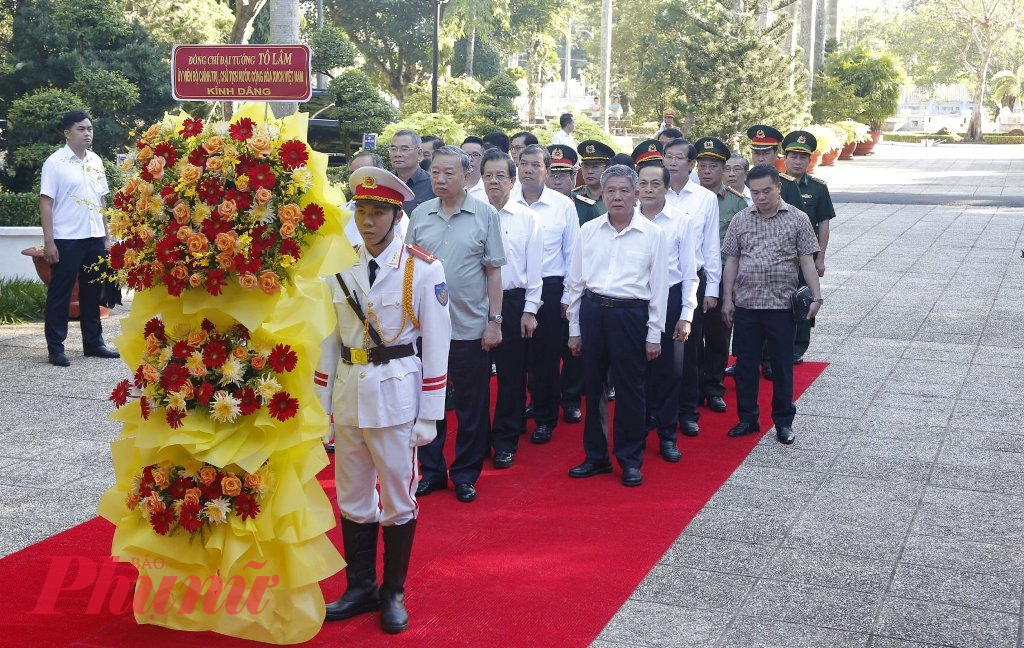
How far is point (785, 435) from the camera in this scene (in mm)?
7984

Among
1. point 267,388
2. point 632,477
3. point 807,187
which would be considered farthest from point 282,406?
point 807,187

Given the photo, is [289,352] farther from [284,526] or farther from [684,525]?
[684,525]

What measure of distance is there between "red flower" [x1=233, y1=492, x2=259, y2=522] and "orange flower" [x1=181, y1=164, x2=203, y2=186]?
1.27 m

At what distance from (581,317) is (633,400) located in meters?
0.60

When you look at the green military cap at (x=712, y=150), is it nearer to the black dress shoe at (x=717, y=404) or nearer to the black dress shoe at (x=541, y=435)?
the black dress shoe at (x=717, y=404)

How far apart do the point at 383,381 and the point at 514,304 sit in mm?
2841

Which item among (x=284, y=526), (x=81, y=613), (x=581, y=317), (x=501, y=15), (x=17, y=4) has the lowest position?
(x=81, y=613)

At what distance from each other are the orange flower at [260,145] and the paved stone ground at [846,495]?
2.41 m

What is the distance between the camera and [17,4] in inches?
683

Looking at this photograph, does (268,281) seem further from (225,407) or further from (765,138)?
(765,138)

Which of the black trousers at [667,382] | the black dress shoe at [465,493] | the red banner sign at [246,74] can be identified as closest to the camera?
the black dress shoe at [465,493]

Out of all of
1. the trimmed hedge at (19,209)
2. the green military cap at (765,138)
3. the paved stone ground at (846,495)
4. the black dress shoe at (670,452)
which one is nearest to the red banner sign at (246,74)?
the paved stone ground at (846,495)

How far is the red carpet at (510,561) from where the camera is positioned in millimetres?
4867

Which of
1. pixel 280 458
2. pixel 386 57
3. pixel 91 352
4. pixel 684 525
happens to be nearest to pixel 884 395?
pixel 684 525
